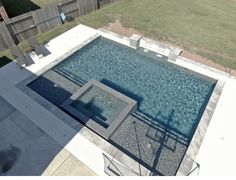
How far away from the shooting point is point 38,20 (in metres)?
15.5

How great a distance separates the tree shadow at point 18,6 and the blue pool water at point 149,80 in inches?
334

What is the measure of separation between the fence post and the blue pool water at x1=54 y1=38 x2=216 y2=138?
4.36 metres

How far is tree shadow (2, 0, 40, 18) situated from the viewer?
1843cm

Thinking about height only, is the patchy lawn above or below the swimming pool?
above

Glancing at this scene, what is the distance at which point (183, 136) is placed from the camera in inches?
378

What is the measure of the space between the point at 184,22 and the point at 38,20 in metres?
12.5

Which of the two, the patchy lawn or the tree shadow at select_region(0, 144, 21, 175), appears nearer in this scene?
the tree shadow at select_region(0, 144, 21, 175)

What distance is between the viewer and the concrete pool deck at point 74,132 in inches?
325

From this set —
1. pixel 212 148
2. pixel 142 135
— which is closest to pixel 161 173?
pixel 142 135

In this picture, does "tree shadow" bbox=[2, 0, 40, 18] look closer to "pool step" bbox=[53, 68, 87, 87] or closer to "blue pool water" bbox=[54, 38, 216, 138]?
"blue pool water" bbox=[54, 38, 216, 138]

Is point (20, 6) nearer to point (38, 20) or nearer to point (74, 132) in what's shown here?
point (38, 20)

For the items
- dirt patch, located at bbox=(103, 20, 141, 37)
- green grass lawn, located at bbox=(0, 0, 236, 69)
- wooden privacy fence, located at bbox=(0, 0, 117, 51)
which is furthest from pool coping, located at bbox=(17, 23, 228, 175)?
wooden privacy fence, located at bbox=(0, 0, 117, 51)

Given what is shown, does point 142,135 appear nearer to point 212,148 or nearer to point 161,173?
point 161,173

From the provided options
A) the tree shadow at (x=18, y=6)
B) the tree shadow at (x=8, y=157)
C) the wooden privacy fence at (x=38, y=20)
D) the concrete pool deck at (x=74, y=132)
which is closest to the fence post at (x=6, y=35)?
the wooden privacy fence at (x=38, y=20)
